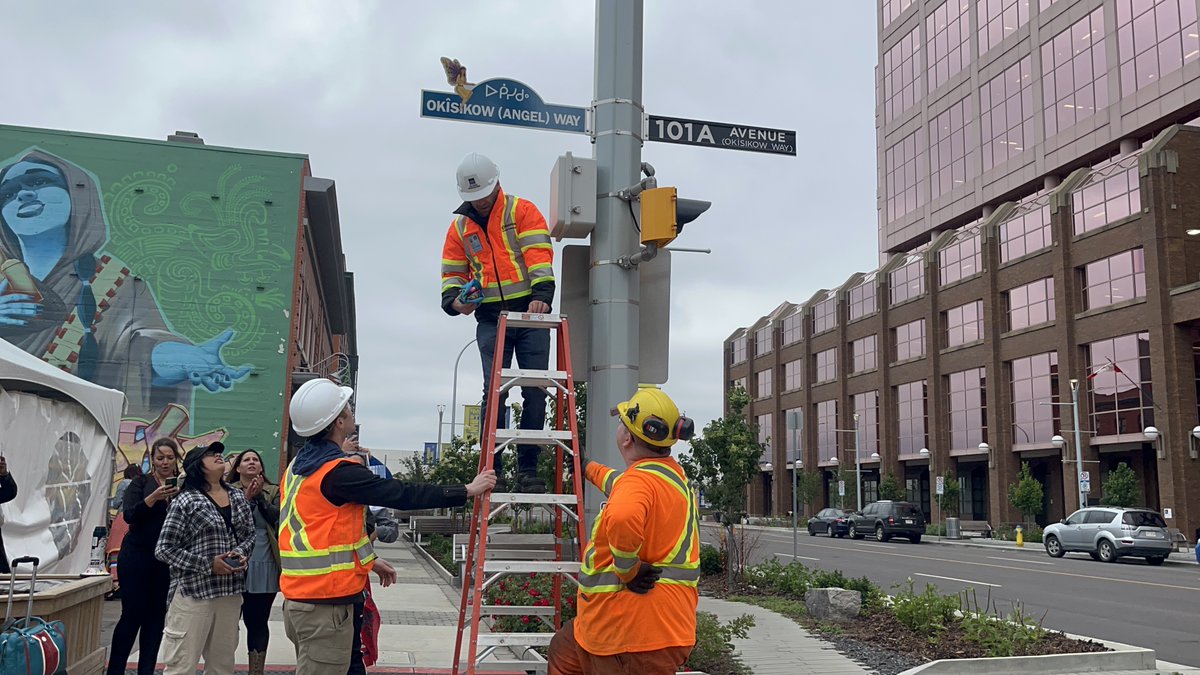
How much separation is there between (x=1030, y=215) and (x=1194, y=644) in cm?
4257

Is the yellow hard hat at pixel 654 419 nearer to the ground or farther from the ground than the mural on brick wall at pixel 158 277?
nearer to the ground

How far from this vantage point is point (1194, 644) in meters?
11.6

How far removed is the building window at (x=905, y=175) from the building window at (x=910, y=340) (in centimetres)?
858

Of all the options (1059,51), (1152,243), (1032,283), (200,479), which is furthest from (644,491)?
(1059,51)

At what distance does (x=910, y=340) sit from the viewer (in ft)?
203

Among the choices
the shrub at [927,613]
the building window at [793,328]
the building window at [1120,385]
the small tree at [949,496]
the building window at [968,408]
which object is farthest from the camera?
the building window at [793,328]

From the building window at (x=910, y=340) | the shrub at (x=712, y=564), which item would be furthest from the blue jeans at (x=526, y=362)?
the building window at (x=910, y=340)

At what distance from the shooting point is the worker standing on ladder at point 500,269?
6.07 metres

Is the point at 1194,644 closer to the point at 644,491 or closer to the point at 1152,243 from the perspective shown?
the point at 644,491

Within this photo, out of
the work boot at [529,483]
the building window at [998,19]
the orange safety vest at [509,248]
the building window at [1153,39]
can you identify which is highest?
the building window at [998,19]

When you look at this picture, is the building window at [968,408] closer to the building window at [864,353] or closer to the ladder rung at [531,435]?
the building window at [864,353]

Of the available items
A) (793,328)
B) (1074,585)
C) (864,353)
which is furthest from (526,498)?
(793,328)

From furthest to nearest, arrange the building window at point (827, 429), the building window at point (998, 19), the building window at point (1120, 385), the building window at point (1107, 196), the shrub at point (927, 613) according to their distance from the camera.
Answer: the building window at point (827, 429) < the building window at point (998, 19) < the building window at point (1107, 196) < the building window at point (1120, 385) < the shrub at point (927, 613)

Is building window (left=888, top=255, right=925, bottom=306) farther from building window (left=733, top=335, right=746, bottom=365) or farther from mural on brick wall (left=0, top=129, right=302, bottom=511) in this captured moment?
mural on brick wall (left=0, top=129, right=302, bottom=511)
